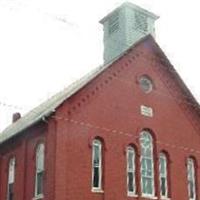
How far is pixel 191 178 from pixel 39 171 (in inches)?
314

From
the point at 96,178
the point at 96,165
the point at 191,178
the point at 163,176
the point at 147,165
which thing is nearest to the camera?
the point at 96,178

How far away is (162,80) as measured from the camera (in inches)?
1179

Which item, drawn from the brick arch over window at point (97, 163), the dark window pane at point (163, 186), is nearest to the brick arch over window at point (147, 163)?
the dark window pane at point (163, 186)

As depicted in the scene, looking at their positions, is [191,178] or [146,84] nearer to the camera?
[146,84]

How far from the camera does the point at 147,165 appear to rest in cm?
2792

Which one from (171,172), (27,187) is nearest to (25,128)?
(27,187)

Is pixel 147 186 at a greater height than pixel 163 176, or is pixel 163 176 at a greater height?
pixel 163 176

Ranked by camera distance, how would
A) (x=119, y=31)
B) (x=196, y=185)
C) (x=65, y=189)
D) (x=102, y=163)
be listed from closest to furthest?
1. (x=65, y=189)
2. (x=102, y=163)
3. (x=196, y=185)
4. (x=119, y=31)

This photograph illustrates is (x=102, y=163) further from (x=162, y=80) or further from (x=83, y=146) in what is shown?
(x=162, y=80)

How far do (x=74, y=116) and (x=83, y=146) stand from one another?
4.49 feet

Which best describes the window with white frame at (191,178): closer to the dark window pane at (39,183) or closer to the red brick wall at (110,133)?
the red brick wall at (110,133)

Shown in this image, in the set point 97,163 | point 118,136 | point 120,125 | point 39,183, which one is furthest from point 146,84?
point 39,183

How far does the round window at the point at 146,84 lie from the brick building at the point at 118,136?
1.9 inches

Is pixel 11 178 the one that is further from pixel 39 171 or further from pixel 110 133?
pixel 110 133
